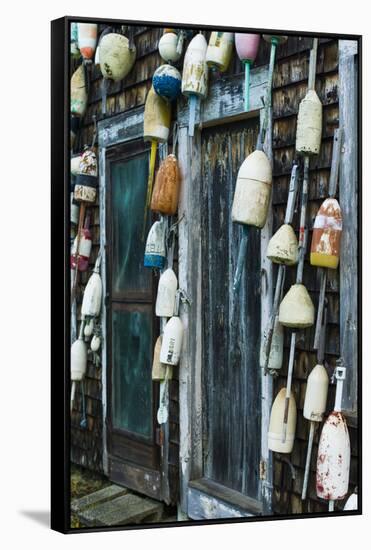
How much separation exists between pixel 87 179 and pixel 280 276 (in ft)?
3.11

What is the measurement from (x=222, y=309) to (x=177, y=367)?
327 millimetres

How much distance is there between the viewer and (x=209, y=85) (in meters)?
5.49

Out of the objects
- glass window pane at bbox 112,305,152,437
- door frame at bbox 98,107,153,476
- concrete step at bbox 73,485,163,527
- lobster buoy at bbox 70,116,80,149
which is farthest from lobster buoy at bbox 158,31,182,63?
concrete step at bbox 73,485,163,527

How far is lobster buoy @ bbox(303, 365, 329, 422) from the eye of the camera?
17.8 ft

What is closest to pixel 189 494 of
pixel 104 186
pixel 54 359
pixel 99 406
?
pixel 99 406

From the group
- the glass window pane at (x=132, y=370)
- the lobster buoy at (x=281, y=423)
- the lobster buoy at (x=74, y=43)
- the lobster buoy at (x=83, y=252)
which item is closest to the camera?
the lobster buoy at (x=74, y=43)

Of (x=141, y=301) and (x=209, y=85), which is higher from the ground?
(x=209, y=85)

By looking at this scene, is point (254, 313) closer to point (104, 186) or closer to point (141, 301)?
point (141, 301)

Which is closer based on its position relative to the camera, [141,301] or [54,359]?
[54,359]

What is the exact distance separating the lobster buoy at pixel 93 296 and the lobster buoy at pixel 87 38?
2.93 feet

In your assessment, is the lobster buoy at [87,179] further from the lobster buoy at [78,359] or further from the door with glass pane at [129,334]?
the lobster buoy at [78,359]

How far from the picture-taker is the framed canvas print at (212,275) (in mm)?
5418

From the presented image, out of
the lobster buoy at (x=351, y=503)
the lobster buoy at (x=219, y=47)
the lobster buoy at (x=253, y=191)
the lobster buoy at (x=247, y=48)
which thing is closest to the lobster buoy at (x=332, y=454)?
the lobster buoy at (x=351, y=503)

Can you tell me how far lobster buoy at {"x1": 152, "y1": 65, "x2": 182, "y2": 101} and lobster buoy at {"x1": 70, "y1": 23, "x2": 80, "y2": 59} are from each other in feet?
1.20
